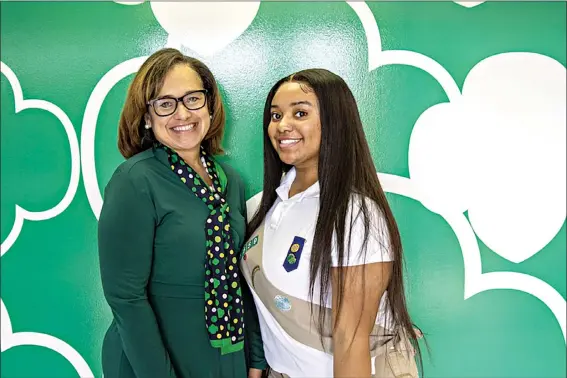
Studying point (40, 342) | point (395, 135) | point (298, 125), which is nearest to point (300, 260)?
point (298, 125)

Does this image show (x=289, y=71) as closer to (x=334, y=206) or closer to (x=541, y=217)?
(x=334, y=206)

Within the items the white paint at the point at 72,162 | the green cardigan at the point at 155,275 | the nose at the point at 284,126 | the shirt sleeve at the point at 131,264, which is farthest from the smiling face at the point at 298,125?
the white paint at the point at 72,162

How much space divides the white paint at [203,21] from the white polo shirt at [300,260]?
90 cm

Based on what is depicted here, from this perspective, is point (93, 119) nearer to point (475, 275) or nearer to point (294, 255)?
point (294, 255)

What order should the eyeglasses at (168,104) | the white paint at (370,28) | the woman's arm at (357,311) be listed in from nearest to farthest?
the woman's arm at (357,311), the eyeglasses at (168,104), the white paint at (370,28)

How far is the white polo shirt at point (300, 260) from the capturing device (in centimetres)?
143

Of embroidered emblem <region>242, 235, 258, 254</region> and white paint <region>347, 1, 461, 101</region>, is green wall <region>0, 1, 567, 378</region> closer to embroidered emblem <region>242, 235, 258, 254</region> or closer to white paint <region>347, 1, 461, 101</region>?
white paint <region>347, 1, 461, 101</region>

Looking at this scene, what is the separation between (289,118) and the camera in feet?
5.10

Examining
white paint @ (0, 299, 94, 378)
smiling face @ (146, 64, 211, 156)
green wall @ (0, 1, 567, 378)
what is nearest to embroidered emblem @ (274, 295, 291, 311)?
smiling face @ (146, 64, 211, 156)

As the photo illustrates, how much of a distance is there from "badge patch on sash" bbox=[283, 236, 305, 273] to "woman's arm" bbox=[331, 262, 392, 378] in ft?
0.42

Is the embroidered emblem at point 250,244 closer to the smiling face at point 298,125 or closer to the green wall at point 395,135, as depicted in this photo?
the smiling face at point 298,125

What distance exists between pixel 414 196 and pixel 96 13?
5.24 ft

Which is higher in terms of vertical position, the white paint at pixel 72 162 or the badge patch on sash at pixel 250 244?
the white paint at pixel 72 162

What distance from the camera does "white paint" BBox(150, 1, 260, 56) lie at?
7.29 ft
